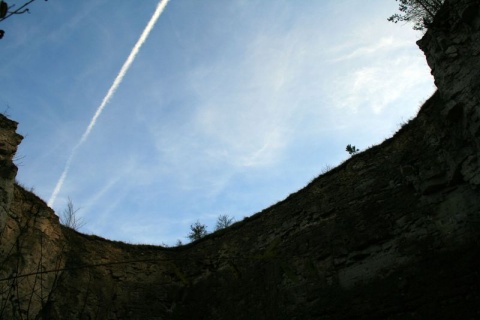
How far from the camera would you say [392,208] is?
26.5 feet

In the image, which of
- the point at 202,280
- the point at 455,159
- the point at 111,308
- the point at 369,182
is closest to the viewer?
the point at 455,159

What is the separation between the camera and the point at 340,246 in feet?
28.2

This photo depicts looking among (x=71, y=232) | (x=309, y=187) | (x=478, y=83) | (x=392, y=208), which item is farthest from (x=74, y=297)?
(x=478, y=83)

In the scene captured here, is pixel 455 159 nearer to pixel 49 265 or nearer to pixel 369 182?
pixel 369 182

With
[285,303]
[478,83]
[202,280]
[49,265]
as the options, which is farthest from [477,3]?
[49,265]

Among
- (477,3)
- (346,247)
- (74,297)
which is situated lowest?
(346,247)

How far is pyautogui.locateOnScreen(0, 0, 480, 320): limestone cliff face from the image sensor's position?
21.9 feet

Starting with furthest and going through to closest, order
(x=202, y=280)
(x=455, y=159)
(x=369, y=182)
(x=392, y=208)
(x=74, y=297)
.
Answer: (x=202, y=280), (x=74, y=297), (x=369, y=182), (x=392, y=208), (x=455, y=159)

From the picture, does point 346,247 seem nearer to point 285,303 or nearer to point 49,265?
point 285,303

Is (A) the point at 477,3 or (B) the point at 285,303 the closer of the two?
(A) the point at 477,3

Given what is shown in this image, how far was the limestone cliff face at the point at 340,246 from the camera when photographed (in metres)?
6.67

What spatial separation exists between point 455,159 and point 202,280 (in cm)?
776

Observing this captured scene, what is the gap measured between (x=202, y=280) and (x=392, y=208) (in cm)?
617

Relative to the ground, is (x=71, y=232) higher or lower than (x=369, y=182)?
higher
